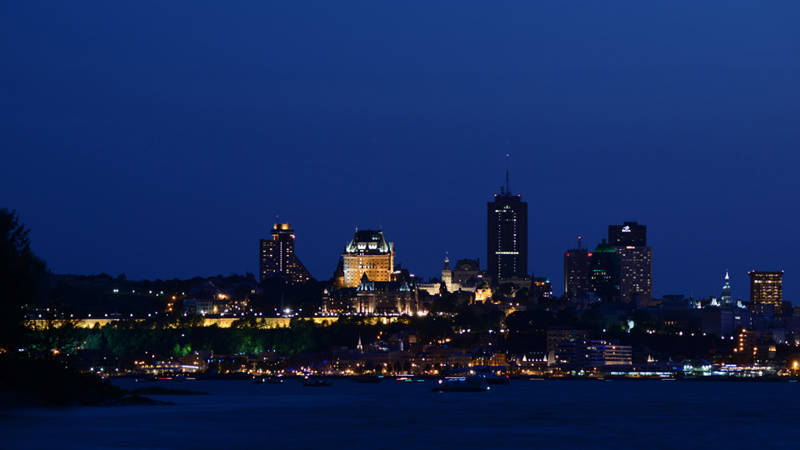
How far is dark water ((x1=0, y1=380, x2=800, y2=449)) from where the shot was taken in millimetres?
69812

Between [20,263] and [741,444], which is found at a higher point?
[20,263]

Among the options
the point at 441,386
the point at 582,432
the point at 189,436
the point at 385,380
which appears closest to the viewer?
the point at 189,436

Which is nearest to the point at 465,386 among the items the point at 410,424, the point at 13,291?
the point at 410,424

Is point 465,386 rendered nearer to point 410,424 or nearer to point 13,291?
point 410,424

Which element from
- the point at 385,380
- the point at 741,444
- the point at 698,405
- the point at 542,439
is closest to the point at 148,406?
the point at 542,439

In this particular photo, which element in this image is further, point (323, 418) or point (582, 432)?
point (323, 418)

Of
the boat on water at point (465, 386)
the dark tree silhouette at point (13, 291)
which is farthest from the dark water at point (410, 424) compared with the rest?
the boat on water at point (465, 386)

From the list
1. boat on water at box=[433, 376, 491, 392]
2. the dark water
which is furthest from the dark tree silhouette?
boat on water at box=[433, 376, 491, 392]

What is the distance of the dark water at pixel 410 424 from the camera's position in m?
69.8

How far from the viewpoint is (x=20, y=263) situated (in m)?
74.3

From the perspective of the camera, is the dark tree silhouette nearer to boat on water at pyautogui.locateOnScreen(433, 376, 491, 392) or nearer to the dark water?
the dark water

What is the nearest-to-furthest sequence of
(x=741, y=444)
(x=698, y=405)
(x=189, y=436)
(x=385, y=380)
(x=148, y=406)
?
(x=189, y=436), (x=741, y=444), (x=148, y=406), (x=698, y=405), (x=385, y=380)

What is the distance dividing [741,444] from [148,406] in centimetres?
3472

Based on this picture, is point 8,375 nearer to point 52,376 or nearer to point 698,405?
point 52,376
